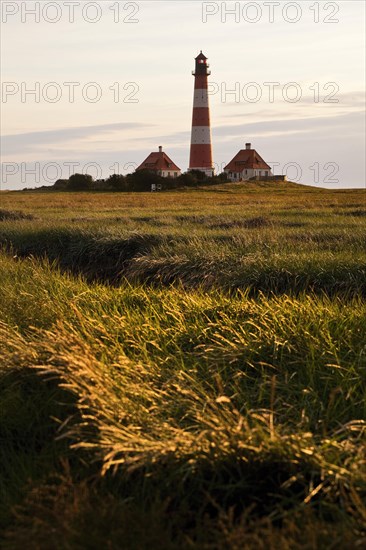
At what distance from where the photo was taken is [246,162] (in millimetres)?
72062

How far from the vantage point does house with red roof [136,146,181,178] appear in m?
70.1

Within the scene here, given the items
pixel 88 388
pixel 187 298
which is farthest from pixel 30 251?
pixel 88 388

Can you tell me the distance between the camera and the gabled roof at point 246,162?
71812 mm

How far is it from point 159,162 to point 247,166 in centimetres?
865

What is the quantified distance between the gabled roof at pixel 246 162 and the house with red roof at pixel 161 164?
5.41 meters

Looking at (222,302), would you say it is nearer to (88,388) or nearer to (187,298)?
(187,298)

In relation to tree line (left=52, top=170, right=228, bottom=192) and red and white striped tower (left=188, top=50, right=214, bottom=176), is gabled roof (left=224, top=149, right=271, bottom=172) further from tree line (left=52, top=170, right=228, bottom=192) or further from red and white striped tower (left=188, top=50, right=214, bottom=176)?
tree line (left=52, top=170, right=228, bottom=192)

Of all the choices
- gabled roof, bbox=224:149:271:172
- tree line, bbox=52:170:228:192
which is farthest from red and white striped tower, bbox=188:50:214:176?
gabled roof, bbox=224:149:271:172

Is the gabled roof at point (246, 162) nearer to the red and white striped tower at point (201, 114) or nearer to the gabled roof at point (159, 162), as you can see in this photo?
the gabled roof at point (159, 162)

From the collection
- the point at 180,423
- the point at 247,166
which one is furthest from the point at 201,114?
the point at 180,423

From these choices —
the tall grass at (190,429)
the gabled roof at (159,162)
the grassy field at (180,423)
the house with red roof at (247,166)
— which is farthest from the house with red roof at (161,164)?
the tall grass at (190,429)

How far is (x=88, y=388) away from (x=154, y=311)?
207 centimetres

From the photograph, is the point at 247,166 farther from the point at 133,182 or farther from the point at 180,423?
the point at 180,423

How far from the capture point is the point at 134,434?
383 cm
